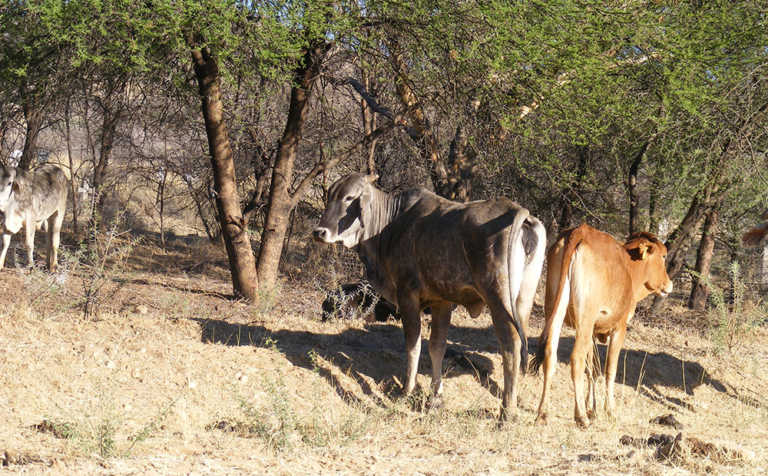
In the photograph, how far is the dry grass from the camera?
536 centimetres

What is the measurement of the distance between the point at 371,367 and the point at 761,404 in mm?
4446

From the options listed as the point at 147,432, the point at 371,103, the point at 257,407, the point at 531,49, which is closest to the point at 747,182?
the point at 531,49

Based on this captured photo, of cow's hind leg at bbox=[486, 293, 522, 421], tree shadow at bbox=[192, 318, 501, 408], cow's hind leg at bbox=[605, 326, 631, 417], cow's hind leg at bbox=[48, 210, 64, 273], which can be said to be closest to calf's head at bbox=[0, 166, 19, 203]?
cow's hind leg at bbox=[48, 210, 64, 273]

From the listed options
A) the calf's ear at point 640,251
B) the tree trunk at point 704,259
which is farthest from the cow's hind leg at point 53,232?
the tree trunk at point 704,259

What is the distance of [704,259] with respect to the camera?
1504cm

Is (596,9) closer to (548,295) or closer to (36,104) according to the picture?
(548,295)

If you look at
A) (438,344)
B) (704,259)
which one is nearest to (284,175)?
(438,344)

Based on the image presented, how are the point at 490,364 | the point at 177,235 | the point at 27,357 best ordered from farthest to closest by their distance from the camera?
the point at 177,235 → the point at 490,364 → the point at 27,357

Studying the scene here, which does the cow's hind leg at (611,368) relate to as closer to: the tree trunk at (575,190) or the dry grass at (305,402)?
the dry grass at (305,402)

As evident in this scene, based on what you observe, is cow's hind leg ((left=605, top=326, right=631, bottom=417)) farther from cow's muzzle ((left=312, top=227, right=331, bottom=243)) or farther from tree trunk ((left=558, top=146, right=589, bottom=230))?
tree trunk ((left=558, top=146, right=589, bottom=230))

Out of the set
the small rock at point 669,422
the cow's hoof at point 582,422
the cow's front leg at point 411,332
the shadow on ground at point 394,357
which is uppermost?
the cow's front leg at point 411,332

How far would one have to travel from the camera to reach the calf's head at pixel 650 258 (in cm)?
858

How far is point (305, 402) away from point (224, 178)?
5.13 meters

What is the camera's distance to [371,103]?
10656 mm
